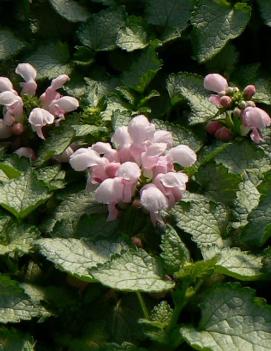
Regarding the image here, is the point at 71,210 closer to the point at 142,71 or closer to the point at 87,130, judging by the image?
the point at 87,130

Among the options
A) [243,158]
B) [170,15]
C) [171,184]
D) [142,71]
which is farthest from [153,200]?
[170,15]

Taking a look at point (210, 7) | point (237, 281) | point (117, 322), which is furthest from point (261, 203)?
point (210, 7)

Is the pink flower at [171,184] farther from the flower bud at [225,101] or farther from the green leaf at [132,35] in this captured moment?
the green leaf at [132,35]

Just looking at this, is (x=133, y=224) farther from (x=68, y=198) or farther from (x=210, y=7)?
(x=210, y=7)

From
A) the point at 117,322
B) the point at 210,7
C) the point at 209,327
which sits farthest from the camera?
the point at 210,7

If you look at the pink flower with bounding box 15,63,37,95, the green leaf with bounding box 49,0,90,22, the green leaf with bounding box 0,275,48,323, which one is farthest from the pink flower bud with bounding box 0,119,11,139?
the green leaf with bounding box 0,275,48,323

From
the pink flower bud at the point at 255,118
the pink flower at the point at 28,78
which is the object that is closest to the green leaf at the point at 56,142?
the pink flower at the point at 28,78
